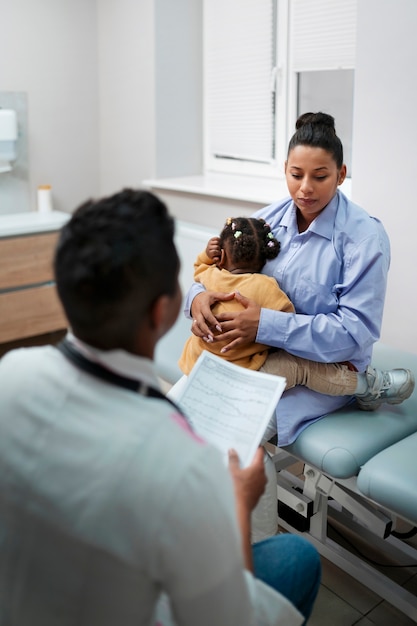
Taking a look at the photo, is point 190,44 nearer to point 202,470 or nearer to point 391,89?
point 391,89

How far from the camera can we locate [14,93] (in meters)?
3.79

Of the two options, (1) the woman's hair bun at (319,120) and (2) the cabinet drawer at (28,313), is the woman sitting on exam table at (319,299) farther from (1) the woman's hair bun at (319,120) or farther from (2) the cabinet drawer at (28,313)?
(2) the cabinet drawer at (28,313)

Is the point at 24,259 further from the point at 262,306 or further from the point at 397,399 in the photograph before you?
the point at 397,399

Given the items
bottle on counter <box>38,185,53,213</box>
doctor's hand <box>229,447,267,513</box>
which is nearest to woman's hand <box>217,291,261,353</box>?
doctor's hand <box>229,447,267,513</box>

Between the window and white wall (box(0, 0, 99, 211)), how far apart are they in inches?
29.2

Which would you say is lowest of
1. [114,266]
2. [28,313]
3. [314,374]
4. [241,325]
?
[28,313]

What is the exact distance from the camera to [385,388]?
185cm

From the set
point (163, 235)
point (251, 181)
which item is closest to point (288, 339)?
point (163, 235)

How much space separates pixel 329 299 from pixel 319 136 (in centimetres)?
43

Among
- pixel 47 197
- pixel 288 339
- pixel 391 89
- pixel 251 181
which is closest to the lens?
pixel 288 339

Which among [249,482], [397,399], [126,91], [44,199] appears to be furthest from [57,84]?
[249,482]

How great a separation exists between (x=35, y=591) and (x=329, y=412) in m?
1.16

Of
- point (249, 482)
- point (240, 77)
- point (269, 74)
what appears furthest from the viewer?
point (240, 77)

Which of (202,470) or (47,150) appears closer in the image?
(202,470)
